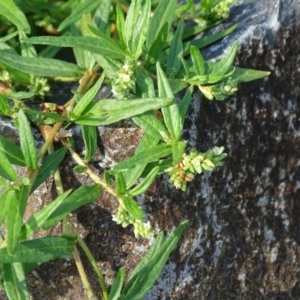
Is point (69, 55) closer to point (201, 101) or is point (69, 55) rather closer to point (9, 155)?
point (201, 101)

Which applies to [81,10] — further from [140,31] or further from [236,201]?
[236,201]

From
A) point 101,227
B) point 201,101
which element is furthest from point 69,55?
point 101,227

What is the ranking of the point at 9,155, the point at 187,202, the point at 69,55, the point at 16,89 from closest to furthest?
1. the point at 9,155
2. the point at 187,202
3. the point at 16,89
4. the point at 69,55

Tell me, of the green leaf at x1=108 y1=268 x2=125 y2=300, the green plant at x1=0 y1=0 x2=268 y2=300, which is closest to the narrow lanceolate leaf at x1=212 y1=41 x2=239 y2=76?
the green plant at x1=0 y1=0 x2=268 y2=300

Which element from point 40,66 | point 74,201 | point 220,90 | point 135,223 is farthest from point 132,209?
point 40,66

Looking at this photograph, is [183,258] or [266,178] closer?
[183,258]

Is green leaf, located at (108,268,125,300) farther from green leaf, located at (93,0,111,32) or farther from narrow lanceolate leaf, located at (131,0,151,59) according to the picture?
green leaf, located at (93,0,111,32)
